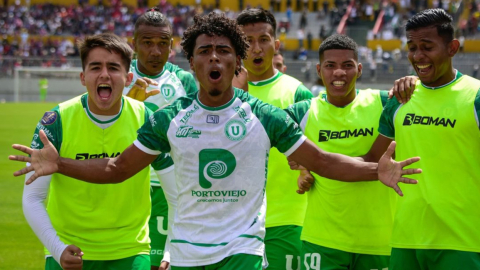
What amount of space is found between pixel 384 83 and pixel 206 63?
113ft

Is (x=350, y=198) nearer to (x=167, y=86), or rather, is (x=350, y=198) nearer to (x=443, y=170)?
(x=443, y=170)

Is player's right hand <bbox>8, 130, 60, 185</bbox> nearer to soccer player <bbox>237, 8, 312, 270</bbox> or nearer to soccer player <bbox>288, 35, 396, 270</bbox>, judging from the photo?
soccer player <bbox>288, 35, 396, 270</bbox>

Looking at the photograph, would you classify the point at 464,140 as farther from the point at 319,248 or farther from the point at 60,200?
the point at 60,200

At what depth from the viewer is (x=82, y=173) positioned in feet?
15.5

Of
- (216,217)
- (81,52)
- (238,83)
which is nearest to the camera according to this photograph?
(216,217)

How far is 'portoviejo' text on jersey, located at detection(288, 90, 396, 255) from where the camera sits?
5.72 metres

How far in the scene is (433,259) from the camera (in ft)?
16.5

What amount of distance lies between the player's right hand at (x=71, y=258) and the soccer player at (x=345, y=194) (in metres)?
2.06

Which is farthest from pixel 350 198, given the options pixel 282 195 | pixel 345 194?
pixel 282 195

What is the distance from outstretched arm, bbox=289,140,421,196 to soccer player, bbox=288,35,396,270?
3.51 feet

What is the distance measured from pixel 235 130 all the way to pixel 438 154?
1.59 metres

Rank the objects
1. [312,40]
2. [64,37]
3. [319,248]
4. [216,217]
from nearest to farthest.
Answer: [216,217], [319,248], [312,40], [64,37]

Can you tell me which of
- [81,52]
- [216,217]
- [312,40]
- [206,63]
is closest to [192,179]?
[216,217]

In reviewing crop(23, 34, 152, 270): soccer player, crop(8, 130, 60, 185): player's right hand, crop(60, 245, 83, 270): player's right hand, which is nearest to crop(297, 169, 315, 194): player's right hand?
crop(23, 34, 152, 270): soccer player
